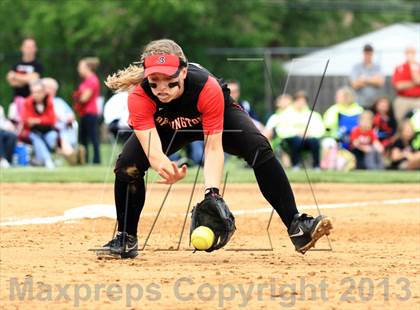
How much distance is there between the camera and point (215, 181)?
6.99 meters

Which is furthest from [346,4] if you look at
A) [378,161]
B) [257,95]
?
[378,161]

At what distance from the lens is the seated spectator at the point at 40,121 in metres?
18.0

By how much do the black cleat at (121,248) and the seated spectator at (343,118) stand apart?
1081 centimetres

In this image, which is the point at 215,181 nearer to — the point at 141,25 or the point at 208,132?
the point at 208,132

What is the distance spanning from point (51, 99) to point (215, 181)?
1174cm

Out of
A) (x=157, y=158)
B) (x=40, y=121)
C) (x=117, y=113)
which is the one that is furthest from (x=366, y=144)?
(x=157, y=158)

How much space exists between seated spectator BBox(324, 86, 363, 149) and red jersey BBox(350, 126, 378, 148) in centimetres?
16

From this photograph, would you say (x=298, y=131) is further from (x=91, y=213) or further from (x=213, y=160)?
(x=213, y=160)

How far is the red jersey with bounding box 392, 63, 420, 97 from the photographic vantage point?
59.4 feet

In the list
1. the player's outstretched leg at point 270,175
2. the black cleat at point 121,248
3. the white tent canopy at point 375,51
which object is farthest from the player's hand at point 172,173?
the white tent canopy at point 375,51

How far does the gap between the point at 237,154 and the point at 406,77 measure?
11.5 meters

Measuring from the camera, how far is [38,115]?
18.1 metres

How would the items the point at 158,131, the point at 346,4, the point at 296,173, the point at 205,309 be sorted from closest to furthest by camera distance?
the point at 205,309 → the point at 158,131 → the point at 296,173 → the point at 346,4

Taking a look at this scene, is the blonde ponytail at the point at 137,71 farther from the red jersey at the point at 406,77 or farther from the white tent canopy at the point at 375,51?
the white tent canopy at the point at 375,51
